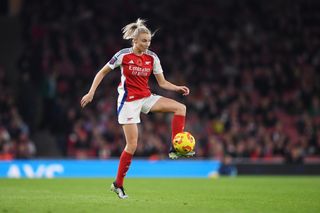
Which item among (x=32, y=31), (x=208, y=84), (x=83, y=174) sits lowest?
(x=83, y=174)

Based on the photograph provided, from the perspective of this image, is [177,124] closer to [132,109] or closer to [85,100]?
[132,109]

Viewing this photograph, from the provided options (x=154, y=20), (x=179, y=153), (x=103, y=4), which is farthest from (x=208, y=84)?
(x=179, y=153)

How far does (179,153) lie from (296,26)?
17.8m

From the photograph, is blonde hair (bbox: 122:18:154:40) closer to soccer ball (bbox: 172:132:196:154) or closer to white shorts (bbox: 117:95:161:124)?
white shorts (bbox: 117:95:161:124)

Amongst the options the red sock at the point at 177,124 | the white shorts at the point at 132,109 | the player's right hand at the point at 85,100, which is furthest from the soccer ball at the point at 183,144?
the player's right hand at the point at 85,100

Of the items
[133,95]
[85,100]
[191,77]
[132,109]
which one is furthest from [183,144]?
[191,77]

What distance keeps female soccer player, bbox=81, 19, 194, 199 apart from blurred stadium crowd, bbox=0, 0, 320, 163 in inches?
454

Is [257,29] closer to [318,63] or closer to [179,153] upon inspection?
[318,63]

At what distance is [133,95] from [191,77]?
49.0 ft

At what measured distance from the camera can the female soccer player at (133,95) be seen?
10.3m

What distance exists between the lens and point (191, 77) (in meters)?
25.1

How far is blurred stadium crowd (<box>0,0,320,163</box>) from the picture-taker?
2261 centimetres

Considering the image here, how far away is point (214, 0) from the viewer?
92.3 ft

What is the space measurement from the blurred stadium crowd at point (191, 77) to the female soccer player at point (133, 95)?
1153 cm
